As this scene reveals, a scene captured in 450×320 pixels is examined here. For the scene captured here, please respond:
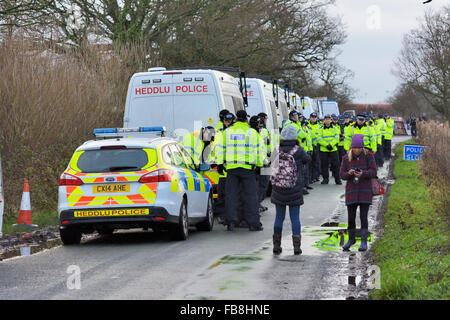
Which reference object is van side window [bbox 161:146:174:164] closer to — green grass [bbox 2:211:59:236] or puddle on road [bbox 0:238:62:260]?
puddle on road [bbox 0:238:62:260]

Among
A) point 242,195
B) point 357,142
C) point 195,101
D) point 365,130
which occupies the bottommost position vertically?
point 242,195

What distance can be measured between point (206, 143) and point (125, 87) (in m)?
11.4

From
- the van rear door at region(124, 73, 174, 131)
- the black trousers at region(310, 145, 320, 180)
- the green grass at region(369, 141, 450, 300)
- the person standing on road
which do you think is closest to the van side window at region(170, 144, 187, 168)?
the van rear door at region(124, 73, 174, 131)

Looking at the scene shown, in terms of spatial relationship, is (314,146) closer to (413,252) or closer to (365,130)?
(365,130)

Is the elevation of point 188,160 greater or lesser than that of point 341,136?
lesser

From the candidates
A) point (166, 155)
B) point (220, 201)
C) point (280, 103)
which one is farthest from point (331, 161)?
point (166, 155)

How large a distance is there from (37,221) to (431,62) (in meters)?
33.8

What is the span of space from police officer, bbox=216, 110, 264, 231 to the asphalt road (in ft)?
1.31

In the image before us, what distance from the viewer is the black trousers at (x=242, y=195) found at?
14406mm

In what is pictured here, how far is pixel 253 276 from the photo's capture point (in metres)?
9.41

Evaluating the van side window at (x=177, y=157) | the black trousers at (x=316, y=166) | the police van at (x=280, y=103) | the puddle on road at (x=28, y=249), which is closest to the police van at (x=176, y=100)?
the van side window at (x=177, y=157)

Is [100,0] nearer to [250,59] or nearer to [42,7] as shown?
[250,59]

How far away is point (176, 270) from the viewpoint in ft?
32.6

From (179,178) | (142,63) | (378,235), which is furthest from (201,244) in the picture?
(142,63)
